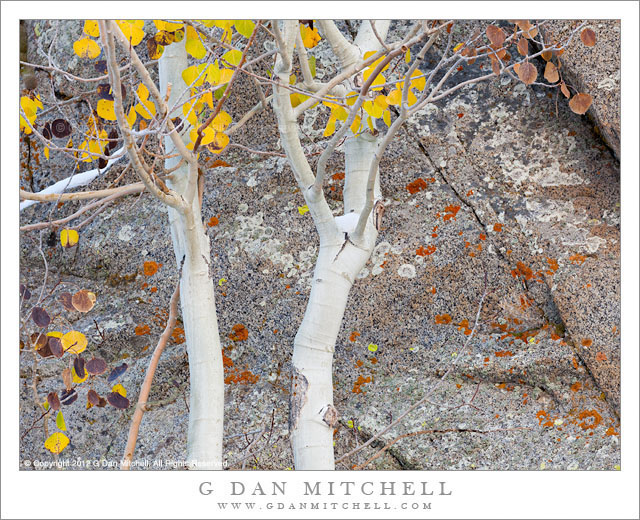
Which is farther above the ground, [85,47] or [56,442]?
[85,47]

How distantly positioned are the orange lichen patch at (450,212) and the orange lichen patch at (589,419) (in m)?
0.73

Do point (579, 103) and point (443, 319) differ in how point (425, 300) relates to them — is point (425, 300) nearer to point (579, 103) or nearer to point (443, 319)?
point (443, 319)

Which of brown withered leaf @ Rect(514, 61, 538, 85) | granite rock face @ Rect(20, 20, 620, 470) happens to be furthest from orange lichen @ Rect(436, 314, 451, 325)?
brown withered leaf @ Rect(514, 61, 538, 85)

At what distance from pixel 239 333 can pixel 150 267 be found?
0.43m

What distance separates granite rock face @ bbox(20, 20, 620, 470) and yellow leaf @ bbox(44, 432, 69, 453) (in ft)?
0.48

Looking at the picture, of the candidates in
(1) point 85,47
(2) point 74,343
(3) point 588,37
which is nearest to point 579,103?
(3) point 588,37

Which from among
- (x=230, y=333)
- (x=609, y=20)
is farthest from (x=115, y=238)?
(x=609, y=20)

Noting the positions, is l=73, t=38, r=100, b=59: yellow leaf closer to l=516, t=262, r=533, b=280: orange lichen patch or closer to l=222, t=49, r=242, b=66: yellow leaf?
l=222, t=49, r=242, b=66: yellow leaf

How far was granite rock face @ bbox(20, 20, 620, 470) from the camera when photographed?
1777mm

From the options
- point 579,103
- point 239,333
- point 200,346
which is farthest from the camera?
point 239,333

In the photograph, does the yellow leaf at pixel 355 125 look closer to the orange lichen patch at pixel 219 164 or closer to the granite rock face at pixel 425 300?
the granite rock face at pixel 425 300

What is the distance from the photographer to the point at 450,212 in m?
1.99

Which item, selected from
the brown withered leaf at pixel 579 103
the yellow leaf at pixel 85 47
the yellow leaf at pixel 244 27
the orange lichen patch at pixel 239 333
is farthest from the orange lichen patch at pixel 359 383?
the yellow leaf at pixel 85 47

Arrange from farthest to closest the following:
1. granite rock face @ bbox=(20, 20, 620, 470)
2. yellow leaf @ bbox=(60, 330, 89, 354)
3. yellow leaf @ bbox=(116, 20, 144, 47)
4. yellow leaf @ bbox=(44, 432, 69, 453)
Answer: granite rock face @ bbox=(20, 20, 620, 470)
yellow leaf @ bbox=(44, 432, 69, 453)
yellow leaf @ bbox=(60, 330, 89, 354)
yellow leaf @ bbox=(116, 20, 144, 47)
